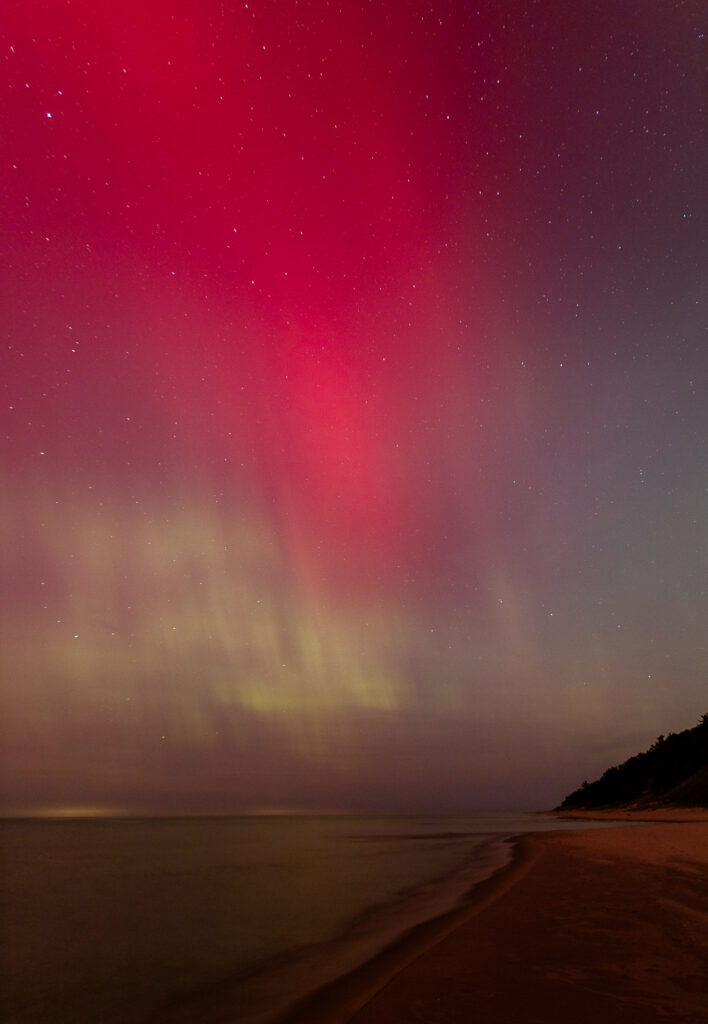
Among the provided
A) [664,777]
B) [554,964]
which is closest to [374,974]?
[554,964]

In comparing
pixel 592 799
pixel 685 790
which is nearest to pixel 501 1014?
pixel 685 790

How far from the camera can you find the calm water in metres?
9.05

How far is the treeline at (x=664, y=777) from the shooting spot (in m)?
62.6

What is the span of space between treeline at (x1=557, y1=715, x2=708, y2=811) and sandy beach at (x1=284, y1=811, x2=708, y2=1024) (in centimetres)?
5202

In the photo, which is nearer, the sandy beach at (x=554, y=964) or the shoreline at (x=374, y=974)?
the sandy beach at (x=554, y=964)

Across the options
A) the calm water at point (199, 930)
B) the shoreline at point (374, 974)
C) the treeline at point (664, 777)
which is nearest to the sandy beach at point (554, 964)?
the shoreline at point (374, 974)

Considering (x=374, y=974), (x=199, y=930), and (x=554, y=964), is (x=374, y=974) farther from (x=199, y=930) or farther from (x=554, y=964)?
(x=199, y=930)

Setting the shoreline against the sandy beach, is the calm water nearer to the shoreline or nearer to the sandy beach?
the shoreline

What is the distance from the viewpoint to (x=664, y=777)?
257 feet

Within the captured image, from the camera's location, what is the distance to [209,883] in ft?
74.7

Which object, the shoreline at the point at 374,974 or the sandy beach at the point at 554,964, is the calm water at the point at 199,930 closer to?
the shoreline at the point at 374,974

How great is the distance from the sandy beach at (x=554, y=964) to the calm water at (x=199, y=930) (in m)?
1.45

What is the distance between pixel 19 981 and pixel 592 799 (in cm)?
11063

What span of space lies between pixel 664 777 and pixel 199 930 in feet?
256
